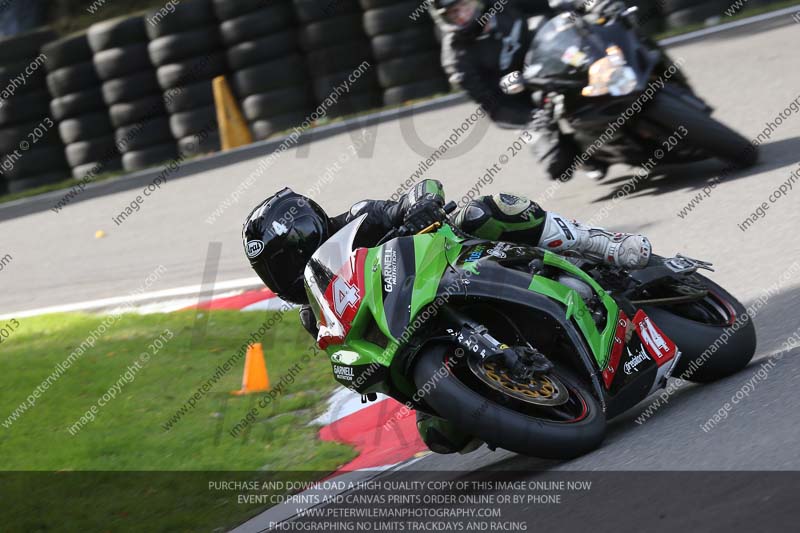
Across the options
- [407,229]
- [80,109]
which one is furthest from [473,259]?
[80,109]

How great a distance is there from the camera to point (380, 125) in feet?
42.0

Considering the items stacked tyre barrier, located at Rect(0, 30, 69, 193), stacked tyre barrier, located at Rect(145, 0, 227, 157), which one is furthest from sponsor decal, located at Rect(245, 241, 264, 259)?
stacked tyre barrier, located at Rect(0, 30, 69, 193)

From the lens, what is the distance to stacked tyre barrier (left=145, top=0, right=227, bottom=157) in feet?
44.5

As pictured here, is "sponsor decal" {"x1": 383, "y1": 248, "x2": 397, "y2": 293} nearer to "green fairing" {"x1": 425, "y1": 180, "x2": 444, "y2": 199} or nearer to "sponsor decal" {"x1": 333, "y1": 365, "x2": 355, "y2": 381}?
"sponsor decal" {"x1": 333, "y1": 365, "x2": 355, "y2": 381}

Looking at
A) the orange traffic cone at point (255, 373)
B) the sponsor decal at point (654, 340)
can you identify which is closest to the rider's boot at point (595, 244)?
the sponsor decal at point (654, 340)

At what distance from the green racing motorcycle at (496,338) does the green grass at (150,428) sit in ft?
4.83

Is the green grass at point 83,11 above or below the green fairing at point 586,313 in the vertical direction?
below

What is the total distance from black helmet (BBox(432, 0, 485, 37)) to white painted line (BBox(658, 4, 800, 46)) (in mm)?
4477

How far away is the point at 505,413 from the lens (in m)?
4.20

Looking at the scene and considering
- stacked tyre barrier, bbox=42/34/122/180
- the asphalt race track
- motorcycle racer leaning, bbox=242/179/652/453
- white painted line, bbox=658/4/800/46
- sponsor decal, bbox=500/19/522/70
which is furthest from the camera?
stacked tyre barrier, bbox=42/34/122/180

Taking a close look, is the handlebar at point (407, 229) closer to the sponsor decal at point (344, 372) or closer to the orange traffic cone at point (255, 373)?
the sponsor decal at point (344, 372)

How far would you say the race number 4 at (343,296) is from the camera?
4471 millimetres

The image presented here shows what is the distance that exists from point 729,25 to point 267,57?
5.38m

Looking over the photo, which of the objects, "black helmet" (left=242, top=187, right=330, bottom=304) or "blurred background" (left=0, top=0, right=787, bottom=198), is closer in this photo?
"black helmet" (left=242, top=187, right=330, bottom=304)
